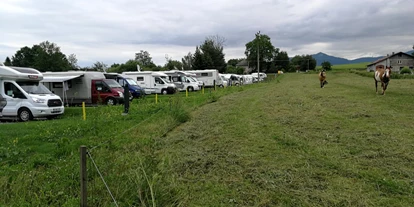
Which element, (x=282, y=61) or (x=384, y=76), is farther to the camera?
(x=282, y=61)

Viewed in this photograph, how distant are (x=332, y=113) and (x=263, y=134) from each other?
389 cm

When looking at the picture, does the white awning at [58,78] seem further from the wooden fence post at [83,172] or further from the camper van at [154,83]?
the wooden fence post at [83,172]

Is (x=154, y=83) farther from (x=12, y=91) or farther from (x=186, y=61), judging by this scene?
(x=186, y=61)

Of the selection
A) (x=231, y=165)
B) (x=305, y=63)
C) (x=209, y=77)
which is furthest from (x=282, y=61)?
(x=231, y=165)

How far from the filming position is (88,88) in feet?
62.4

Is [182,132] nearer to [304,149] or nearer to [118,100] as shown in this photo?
[304,149]

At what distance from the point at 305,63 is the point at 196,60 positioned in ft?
195

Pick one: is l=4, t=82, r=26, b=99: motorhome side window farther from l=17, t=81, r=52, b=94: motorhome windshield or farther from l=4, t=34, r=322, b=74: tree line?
l=4, t=34, r=322, b=74: tree line

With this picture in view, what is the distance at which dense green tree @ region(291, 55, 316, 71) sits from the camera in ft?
336

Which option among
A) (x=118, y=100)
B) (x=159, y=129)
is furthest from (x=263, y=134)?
(x=118, y=100)

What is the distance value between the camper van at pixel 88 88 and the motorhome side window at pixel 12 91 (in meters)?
5.59

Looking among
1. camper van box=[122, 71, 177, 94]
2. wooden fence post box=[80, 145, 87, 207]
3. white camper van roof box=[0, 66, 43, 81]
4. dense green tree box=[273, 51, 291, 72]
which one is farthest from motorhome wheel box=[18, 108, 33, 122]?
dense green tree box=[273, 51, 291, 72]

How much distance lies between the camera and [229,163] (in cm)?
496

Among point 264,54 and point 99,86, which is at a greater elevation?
point 264,54
